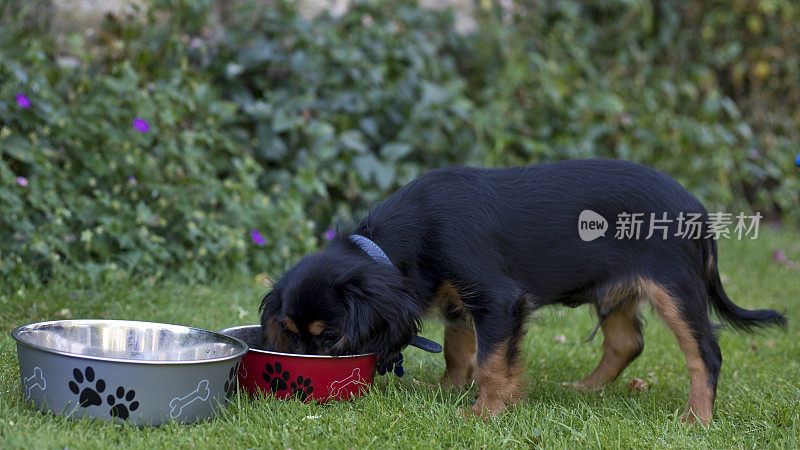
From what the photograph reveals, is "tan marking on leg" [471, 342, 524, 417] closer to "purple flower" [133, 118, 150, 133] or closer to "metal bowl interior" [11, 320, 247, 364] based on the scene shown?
"metal bowl interior" [11, 320, 247, 364]

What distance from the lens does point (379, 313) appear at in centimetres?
277

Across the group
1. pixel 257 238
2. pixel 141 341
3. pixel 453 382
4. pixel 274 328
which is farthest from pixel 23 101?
pixel 453 382

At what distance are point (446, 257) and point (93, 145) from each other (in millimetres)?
2730

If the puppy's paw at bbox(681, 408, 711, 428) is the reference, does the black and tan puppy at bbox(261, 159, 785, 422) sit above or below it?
above

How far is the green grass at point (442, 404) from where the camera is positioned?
2.52 meters

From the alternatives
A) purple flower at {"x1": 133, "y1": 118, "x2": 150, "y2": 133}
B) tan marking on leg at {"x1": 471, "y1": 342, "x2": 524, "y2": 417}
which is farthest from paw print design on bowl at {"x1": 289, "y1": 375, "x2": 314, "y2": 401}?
purple flower at {"x1": 133, "y1": 118, "x2": 150, "y2": 133}

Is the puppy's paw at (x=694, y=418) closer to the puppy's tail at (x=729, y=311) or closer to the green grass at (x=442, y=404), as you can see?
the green grass at (x=442, y=404)

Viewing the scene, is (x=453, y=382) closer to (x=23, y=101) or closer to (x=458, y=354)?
(x=458, y=354)

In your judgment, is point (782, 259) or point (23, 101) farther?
point (782, 259)

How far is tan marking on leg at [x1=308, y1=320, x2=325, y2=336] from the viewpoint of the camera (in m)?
2.82

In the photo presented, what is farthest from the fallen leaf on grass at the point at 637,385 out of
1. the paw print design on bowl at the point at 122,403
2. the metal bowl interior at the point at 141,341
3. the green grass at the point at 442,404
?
the paw print design on bowl at the point at 122,403

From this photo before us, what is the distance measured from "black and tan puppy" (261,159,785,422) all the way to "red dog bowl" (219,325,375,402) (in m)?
0.07

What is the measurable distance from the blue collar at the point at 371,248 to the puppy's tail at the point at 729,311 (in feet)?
4.65

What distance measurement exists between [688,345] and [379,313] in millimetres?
1287
